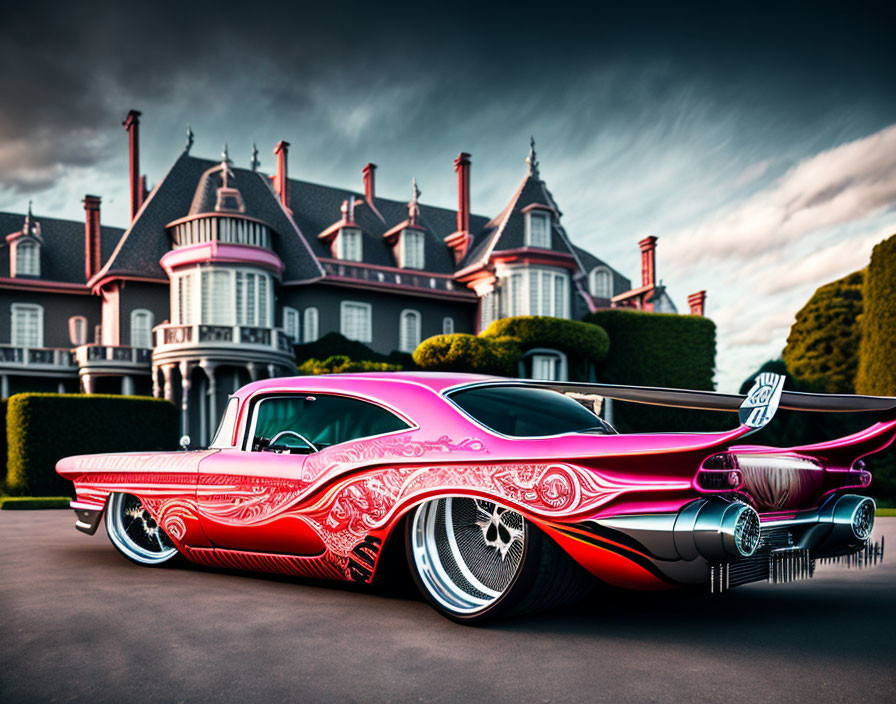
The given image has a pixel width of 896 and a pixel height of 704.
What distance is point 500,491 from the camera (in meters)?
4.05

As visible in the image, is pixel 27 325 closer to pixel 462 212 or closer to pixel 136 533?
pixel 462 212

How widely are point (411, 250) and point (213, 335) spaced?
10445 millimetres

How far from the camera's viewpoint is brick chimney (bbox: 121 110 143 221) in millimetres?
30734

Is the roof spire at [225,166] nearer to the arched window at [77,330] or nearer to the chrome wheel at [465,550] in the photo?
the arched window at [77,330]

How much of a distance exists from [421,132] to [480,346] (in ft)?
43.2

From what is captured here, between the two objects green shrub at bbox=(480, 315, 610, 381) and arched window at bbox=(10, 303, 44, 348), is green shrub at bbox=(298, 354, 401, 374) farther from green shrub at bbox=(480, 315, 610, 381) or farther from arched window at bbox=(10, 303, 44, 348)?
arched window at bbox=(10, 303, 44, 348)

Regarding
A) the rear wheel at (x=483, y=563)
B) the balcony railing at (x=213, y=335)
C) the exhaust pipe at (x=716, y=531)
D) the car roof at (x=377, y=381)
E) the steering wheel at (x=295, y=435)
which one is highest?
the balcony railing at (x=213, y=335)

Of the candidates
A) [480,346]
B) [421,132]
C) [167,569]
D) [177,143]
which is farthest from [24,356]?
[167,569]

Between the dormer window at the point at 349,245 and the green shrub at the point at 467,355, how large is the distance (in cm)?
657

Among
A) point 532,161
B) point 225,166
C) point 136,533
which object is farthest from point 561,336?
point 136,533

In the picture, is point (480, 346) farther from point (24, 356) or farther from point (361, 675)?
point (361, 675)

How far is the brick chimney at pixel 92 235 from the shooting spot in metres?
31.6

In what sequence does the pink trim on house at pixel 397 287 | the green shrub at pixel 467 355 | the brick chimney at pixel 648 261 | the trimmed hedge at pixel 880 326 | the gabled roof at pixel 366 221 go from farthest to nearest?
the brick chimney at pixel 648 261, the gabled roof at pixel 366 221, the pink trim on house at pixel 397 287, the green shrub at pixel 467 355, the trimmed hedge at pixel 880 326

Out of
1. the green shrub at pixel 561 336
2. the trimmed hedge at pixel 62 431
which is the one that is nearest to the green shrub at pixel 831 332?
the green shrub at pixel 561 336
